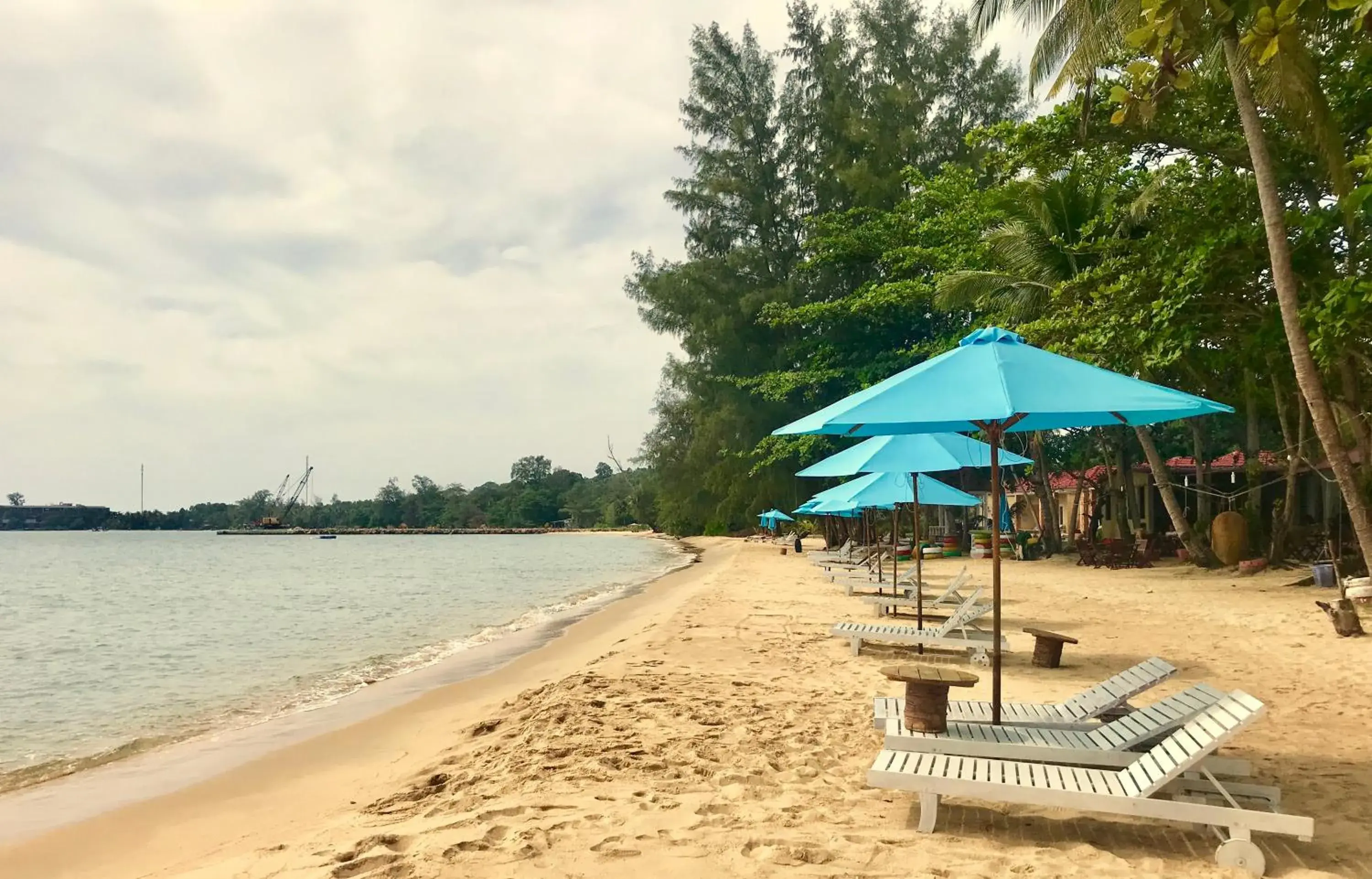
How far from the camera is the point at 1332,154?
9.65m

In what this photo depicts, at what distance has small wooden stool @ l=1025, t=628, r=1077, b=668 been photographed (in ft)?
25.6

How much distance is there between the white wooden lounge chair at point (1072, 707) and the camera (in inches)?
190

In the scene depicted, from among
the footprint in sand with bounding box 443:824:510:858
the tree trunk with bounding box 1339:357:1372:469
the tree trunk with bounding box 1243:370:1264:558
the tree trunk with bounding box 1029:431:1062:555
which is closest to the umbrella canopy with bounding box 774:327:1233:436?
the footprint in sand with bounding box 443:824:510:858

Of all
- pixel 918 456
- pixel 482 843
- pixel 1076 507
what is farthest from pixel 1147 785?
pixel 1076 507

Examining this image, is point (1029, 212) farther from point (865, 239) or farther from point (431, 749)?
point (431, 749)

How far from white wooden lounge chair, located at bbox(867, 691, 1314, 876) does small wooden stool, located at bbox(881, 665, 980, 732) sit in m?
0.54

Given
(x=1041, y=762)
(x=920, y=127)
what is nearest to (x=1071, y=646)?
(x=1041, y=762)

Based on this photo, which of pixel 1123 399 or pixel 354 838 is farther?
pixel 1123 399

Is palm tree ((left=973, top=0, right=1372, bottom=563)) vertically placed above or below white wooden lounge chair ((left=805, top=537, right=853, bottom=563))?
above

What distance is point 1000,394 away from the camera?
13.7ft

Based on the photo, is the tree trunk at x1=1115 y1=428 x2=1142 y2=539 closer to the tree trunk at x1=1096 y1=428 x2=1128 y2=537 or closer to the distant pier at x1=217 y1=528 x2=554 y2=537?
the tree trunk at x1=1096 y1=428 x2=1128 y2=537

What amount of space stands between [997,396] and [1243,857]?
2.03 m

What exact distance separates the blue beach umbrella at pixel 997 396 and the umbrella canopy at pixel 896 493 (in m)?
A: 8.35

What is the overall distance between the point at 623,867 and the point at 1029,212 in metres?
17.4
